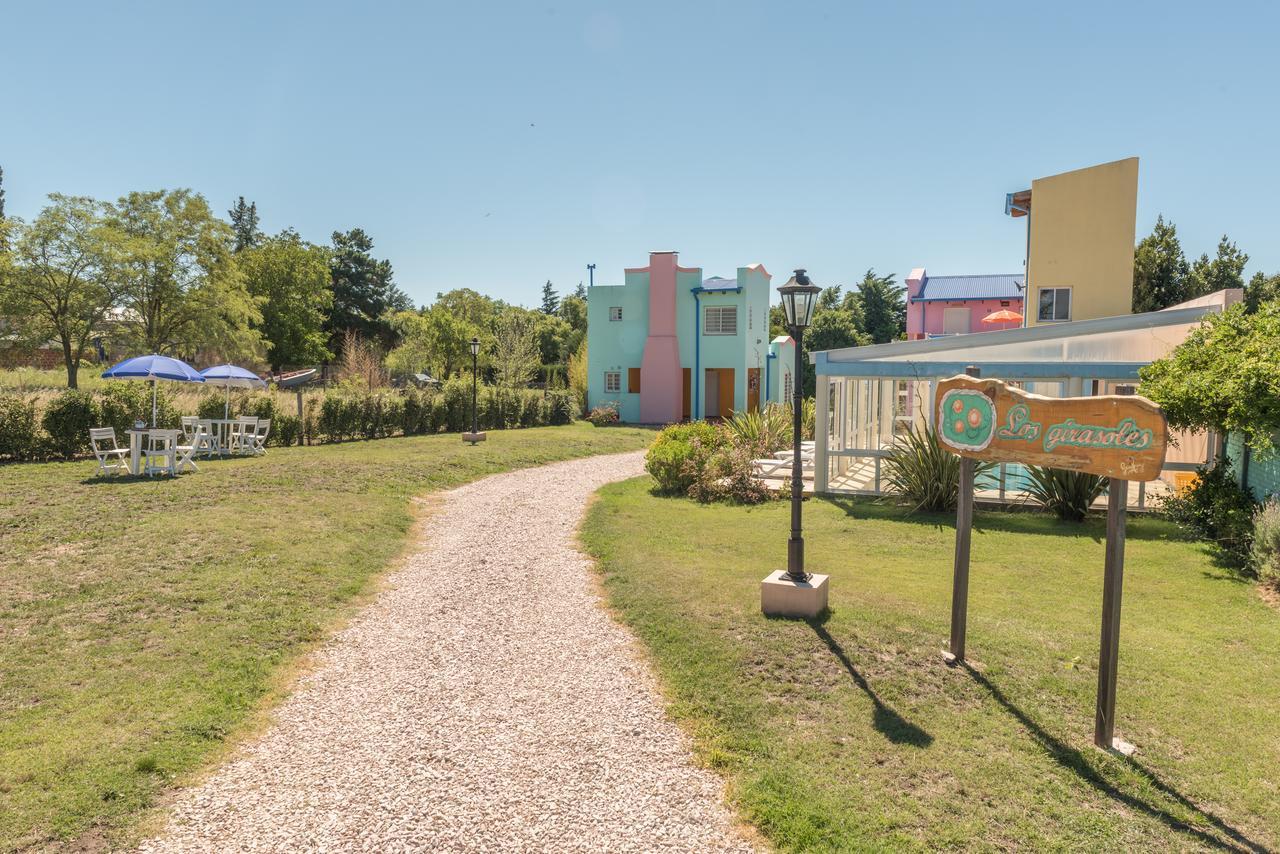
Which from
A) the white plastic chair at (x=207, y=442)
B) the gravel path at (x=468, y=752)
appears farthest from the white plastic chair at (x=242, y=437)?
the gravel path at (x=468, y=752)

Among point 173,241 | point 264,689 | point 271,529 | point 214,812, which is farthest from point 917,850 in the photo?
point 173,241

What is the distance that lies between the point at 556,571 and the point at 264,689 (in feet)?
12.5

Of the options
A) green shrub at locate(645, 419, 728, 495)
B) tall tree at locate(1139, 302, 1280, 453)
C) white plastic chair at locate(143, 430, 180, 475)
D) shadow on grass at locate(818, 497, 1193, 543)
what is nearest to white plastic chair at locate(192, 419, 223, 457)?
white plastic chair at locate(143, 430, 180, 475)

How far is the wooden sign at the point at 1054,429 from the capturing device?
4.51 m

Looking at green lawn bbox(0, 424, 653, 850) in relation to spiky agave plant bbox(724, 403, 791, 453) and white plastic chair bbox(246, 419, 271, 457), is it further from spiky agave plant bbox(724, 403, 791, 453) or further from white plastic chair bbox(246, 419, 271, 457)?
spiky agave plant bbox(724, 403, 791, 453)

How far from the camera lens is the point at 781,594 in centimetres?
664

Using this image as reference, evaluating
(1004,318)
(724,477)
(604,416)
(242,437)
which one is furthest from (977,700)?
(604,416)

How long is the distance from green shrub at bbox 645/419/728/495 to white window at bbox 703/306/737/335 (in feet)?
53.7

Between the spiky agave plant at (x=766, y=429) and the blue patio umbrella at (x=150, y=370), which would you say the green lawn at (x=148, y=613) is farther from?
the spiky agave plant at (x=766, y=429)

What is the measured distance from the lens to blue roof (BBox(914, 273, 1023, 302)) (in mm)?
38562

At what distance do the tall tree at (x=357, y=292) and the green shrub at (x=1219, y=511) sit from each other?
52.4m

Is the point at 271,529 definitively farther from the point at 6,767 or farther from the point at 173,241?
the point at 173,241

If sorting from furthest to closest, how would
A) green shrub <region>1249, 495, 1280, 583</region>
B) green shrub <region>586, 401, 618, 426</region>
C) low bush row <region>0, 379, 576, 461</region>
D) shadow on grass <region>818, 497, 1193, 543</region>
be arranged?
green shrub <region>586, 401, 618, 426</region> < low bush row <region>0, 379, 576, 461</region> < shadow on grass <region>818, 497, 1193, 543</region> < green shrub <region>1249, 495, 1280, 583</region>

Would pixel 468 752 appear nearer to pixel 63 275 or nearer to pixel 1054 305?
pixel 1054 305
